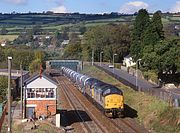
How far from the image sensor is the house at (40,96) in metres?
50.7

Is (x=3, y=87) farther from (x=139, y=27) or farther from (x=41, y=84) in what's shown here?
(x=139, y=27)

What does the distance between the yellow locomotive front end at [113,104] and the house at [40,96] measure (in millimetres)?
5591

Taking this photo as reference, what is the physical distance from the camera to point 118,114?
172 ft

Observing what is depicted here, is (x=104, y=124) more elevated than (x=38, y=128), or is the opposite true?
(x=38, y=128)

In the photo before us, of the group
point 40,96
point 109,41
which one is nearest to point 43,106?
point 40,96

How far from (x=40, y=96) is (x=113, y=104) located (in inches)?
307

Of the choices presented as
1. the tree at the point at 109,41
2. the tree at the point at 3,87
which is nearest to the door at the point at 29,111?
the tree at the point at 3,87

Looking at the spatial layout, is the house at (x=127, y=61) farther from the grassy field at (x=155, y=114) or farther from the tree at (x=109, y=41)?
the grassy field at (x=155, y=114)

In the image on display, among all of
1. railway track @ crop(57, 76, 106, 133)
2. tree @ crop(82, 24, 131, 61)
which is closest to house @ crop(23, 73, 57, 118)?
railway track @ crop(57, 76, 106, 133)

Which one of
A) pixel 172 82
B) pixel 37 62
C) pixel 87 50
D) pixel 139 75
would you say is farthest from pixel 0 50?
pixel 172 82

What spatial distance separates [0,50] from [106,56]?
117 feet

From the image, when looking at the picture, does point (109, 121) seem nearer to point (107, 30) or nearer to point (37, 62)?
point (37, 62)

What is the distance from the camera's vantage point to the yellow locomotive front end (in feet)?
169

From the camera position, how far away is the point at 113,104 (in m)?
51.5
